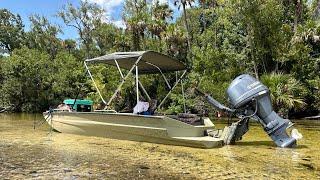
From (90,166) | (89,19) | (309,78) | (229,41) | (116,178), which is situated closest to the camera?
(116,178)

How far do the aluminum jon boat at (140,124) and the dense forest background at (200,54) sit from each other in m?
12.1

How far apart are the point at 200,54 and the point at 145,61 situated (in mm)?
16605

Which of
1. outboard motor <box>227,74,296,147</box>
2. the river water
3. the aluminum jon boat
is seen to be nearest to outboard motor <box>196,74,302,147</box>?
outboard motor <box>227,74,296,147</box>

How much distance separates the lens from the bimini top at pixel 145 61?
13086 millimetres

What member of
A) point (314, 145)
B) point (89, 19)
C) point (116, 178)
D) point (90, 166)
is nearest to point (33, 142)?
point (90, 166)

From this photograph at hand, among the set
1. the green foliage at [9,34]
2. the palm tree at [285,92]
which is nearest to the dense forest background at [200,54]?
the palm tree at [285,92]

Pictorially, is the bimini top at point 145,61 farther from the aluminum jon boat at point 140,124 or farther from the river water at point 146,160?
the river water at point 146,160

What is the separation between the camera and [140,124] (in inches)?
479

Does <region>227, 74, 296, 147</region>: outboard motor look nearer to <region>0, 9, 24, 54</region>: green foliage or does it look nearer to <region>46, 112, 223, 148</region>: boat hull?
<region>46, 112, 223, 148</region>: boat hull

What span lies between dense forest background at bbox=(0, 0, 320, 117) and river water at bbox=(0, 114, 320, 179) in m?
13.8

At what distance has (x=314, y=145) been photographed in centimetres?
1218

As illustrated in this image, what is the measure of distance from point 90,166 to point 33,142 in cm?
441

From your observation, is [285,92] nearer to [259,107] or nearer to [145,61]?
[145,61]

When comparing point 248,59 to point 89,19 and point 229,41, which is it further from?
point 89,19
